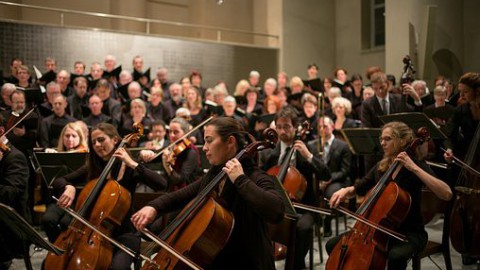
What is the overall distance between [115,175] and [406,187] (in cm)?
172

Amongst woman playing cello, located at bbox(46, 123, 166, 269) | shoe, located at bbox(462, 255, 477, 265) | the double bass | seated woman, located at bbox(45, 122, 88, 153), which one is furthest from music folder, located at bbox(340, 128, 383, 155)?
seated woman, located at bbox(45, 122, 88, 153)

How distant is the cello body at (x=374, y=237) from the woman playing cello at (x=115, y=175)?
1158mm

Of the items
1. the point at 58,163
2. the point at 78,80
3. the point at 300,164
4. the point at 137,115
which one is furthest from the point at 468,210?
the point at 78,80

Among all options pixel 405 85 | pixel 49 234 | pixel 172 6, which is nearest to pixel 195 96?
pixel 405 85

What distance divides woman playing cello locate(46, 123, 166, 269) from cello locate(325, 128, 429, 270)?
116cm

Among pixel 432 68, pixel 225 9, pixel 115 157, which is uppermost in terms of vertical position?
pixel 225 9

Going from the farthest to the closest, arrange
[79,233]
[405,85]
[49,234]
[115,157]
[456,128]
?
[405,85] < [456,128] < [49,234] < [115,157] < [79,233]

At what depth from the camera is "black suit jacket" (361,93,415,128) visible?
209 inches

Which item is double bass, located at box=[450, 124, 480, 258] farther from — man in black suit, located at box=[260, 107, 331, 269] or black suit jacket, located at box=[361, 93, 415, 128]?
black suit jacket, located at box=[361, 93, 415, 128]

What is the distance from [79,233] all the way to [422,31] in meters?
8.13

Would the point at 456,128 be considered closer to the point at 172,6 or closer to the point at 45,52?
the point at 45,52

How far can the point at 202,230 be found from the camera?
2.35 meters

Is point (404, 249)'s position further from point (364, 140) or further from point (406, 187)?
point (364, 140)

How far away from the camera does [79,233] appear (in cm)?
310
